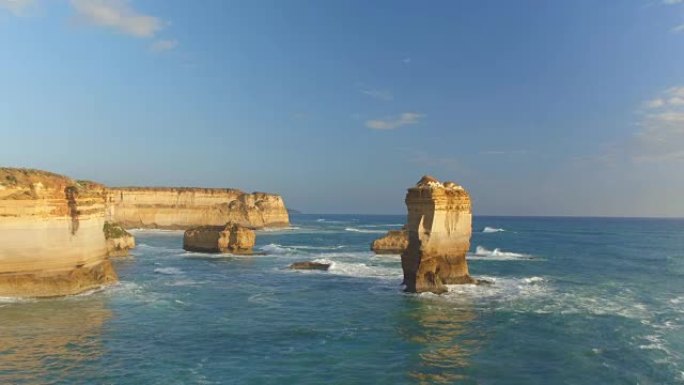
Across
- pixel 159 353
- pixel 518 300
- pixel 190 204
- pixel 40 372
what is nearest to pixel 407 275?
pixel 518 300

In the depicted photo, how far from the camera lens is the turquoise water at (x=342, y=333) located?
16656 mm

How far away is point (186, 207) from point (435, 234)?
3860 inches

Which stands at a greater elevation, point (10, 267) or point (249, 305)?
point (10, 267)

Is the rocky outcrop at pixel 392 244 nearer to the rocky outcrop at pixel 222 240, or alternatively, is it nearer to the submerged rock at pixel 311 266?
the rocky outcrop at pixel 222 240

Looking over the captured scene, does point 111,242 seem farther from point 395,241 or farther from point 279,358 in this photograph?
point 279,358

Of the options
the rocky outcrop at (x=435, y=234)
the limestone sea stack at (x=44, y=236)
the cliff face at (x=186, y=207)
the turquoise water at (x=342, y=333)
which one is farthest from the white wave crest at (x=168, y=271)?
the cliff face at (x=186, y=207)

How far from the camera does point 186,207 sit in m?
120

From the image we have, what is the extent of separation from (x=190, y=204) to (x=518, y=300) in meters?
102

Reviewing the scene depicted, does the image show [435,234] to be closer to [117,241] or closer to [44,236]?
[44,236]

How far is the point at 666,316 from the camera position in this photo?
84.7ft

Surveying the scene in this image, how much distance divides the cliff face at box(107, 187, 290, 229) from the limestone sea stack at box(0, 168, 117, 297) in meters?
80.1

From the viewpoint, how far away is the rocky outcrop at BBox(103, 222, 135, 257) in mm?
52562

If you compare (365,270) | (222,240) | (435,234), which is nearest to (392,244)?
(365,270)

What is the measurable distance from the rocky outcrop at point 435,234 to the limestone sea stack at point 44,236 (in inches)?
774
